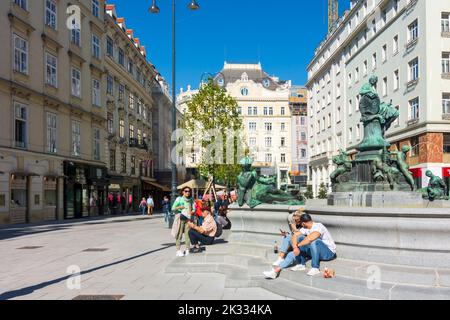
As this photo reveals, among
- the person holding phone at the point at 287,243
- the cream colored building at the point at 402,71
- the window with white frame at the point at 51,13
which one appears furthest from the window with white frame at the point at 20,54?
the cream colored building at the point at 402,71

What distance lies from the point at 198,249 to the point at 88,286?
8.90 ft

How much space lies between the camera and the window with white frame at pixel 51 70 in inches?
1043

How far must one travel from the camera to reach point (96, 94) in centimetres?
3431

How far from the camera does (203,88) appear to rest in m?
31.3

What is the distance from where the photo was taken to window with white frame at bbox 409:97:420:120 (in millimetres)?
30141

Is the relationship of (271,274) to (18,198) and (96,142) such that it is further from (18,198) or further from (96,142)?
(96,142)

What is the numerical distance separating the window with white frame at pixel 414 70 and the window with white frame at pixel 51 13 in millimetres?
24229

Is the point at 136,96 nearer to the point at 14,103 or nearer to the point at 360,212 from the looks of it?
the point at 14,103

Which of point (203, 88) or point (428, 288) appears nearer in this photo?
point (428, 288)

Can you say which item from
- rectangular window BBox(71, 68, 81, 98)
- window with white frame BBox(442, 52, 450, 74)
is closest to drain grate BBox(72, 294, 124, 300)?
rectangular window BBox(71, 68, 81, 98)

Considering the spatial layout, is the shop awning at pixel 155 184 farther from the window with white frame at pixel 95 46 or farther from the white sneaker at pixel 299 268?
the white sneaker at pixel 299 268

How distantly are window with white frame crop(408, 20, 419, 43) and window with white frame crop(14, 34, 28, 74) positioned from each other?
24984 mm

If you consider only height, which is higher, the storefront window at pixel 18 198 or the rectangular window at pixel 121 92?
the rectangular window at pixel 121 92
